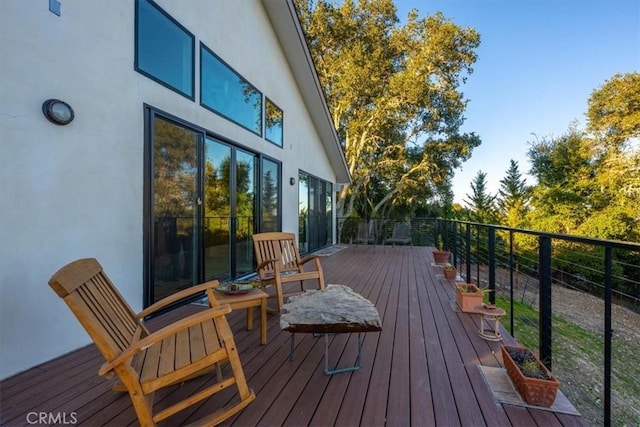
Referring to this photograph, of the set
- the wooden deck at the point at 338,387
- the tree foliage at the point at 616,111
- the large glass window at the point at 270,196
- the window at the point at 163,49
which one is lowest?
the wooden deck at the point at 338,387

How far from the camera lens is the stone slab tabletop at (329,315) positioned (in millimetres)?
1962

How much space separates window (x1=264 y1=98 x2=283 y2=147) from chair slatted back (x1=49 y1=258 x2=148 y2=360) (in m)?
4.35

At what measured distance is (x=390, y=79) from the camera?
1231cm

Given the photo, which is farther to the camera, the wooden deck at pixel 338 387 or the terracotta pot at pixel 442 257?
the terracotta pot at pixel 442 257

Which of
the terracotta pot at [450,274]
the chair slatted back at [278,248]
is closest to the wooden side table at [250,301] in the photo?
the chair slatted back at [278,248]

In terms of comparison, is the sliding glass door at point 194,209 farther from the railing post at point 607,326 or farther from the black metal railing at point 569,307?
the railing post at point 607,326

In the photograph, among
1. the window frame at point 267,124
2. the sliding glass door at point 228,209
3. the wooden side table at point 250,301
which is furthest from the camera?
the window frame at point 267,124

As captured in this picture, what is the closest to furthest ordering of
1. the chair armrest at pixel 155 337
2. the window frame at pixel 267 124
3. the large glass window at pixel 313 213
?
the chair armrest at pixel 155 337, the window frame at pixel 267 124, the large glass window at pixel 313 213

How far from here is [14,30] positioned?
198cm

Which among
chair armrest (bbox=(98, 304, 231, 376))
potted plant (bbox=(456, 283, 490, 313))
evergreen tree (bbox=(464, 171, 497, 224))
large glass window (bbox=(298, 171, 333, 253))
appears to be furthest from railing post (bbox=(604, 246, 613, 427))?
evergreen tree (bbox=(464, 171, 497, 224))

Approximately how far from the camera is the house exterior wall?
197 centimetres

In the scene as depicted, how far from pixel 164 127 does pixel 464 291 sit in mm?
3591

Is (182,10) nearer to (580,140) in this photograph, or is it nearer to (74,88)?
(74,88)

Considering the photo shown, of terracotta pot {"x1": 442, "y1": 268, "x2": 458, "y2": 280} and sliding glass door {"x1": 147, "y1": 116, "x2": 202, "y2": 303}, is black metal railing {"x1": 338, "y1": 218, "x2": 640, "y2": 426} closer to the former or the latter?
terracotta pot {"x1": 442, "y1": 268, "x2": 458, "y2": 280}
